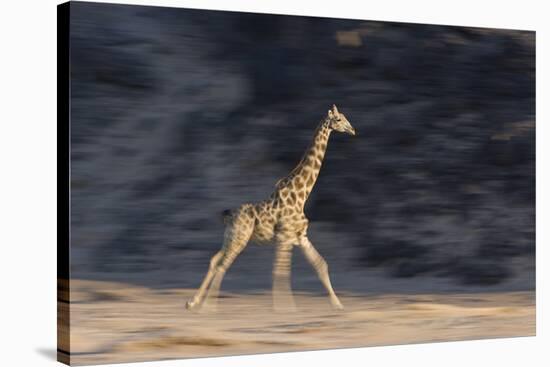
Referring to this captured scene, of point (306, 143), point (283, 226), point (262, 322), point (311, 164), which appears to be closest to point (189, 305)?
point (262, 322)

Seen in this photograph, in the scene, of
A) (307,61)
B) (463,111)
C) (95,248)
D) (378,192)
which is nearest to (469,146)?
(463,111)

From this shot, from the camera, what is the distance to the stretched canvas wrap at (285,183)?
9836mm

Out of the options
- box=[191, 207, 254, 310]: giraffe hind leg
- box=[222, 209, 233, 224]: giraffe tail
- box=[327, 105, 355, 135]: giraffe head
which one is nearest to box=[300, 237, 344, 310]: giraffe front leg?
box=[191, 207, 254, 310]: giraffe hind leg

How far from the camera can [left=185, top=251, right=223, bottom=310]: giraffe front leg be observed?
1015 centimetres

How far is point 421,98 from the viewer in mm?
11094

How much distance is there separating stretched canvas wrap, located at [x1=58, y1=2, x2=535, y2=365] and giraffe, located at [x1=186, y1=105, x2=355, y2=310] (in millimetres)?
14

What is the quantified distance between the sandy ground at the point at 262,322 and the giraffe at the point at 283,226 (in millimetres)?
145

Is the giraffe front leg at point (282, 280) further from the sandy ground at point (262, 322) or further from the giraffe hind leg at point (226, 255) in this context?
the giraffe hind leg at point (226, 255)

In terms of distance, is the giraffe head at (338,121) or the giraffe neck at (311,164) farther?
the giraffe head at (338,121)

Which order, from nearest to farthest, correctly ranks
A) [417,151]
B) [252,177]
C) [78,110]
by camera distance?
[78,110] < [252,177] < [417,151]

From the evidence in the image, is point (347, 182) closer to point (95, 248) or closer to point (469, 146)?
point (469, 146)

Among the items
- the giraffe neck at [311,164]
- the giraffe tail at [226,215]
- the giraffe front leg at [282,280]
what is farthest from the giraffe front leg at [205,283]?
the giraffe neck at [311,164]

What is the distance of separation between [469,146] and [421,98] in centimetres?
63

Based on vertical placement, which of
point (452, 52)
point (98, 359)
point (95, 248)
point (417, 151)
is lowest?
point (98, 359)
